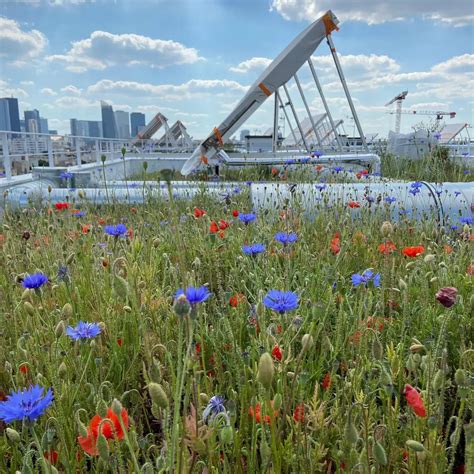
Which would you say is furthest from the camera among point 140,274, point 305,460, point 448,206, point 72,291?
point 448,206

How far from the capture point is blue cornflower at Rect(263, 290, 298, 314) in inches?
38.8

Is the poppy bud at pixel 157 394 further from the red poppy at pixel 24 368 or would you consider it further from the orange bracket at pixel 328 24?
the orange bracket at pixel 328 24

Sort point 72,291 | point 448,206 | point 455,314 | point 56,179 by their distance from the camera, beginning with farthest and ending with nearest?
point 56,179, point 448,206, point 72,291, point 455,314

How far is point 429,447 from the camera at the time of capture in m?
0.89

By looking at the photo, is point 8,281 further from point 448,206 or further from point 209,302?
point 448,206

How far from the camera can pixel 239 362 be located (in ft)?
4.05

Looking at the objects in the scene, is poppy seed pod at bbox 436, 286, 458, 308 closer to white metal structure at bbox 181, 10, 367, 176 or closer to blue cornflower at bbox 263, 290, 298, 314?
blue cornflower at bbox 263, 290, 298, 314

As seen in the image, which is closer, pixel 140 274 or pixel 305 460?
pixel 305 460

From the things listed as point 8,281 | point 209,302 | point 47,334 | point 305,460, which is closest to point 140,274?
point 209,302

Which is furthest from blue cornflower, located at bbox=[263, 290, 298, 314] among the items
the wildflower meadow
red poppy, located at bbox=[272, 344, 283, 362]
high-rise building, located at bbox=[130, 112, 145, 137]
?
high-rise building, located at bbox=[130, 112, 145, 137]

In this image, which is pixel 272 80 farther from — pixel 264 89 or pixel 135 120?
pixel 135 120

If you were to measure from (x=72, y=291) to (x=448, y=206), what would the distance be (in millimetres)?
2764

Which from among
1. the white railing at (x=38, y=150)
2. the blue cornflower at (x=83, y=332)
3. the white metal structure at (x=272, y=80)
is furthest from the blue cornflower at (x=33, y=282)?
the white metal structure at (x=272, y=80)

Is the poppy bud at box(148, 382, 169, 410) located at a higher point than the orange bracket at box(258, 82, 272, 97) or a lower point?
lower
